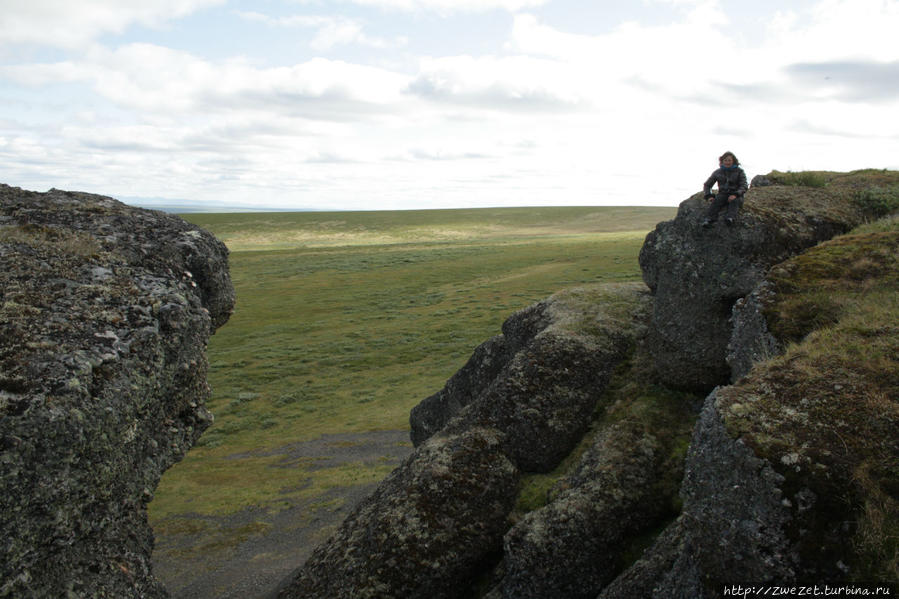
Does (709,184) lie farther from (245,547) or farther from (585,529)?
(245,547)

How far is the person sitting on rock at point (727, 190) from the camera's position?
16922mm

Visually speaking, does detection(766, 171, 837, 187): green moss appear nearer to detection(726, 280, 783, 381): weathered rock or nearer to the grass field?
detection(726, 280, 783, 381): weathered rock

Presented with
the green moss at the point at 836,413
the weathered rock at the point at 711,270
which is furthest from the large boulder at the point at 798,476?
the weathered rock at the point at 711,270

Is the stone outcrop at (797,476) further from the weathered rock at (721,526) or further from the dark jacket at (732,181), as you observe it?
the dark jacket at (732,181)

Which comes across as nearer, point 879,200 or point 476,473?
point 476,473

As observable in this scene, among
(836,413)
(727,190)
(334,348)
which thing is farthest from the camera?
(334,348)

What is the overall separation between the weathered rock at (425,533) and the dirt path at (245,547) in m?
5.55

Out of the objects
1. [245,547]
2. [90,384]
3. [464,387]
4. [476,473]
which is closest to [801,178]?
[464,387]

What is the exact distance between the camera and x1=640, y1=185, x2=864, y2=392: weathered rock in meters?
16.4

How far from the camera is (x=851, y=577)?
25.7ft

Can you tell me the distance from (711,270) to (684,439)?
4892 millimetres

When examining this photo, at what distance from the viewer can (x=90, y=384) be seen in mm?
11492

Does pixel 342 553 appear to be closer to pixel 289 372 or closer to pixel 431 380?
pixel 431 380

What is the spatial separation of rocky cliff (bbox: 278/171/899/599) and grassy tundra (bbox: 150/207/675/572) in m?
14.0
